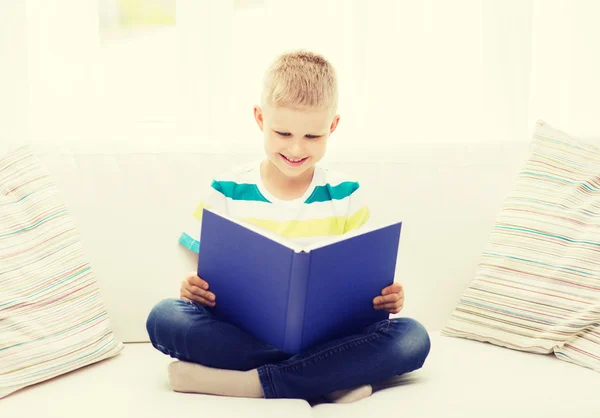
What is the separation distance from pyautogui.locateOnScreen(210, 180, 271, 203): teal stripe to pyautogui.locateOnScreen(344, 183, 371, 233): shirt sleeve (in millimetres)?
216

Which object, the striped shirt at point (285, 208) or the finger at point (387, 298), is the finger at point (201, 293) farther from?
the finger at point (387, 298)

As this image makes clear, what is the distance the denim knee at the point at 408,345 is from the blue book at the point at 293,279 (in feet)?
0.21

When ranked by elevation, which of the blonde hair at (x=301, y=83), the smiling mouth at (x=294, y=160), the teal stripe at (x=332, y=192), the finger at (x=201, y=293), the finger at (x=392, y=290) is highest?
the blonde hair at (x=301, y=83)

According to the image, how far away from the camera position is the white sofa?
1.33 metres

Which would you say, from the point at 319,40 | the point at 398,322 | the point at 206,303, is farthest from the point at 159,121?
the point at 398,322

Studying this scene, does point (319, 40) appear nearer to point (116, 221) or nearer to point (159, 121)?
point (159, 121)

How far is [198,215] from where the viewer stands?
171 cm

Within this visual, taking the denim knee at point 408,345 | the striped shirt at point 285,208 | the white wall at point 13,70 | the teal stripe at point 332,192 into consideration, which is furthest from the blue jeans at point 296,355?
the white wall at point 13,70

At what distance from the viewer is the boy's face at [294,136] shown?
1604 millimetres

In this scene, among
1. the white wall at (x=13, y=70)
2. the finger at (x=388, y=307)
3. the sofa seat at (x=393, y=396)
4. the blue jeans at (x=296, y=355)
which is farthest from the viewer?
the white wall at (x=13, y=70)

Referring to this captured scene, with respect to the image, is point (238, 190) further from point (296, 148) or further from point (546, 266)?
point (546, 266)

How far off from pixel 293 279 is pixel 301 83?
0.55 meters

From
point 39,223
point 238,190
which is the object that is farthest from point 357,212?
point 39,223

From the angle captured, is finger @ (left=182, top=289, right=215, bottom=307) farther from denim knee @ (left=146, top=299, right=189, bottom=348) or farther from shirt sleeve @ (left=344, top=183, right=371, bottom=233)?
shirt sleeve @ (left=344, top=183, right=371, bottom=233)
